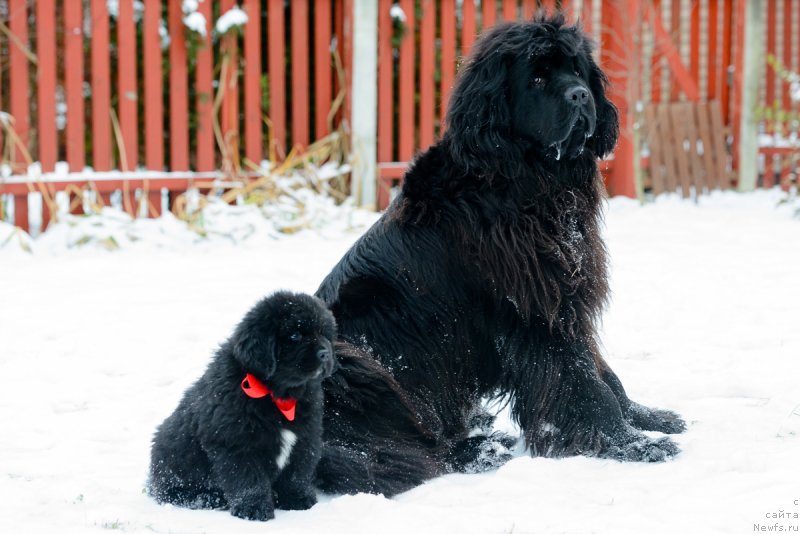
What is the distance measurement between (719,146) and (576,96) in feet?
25.1

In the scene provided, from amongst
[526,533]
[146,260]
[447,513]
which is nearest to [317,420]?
[447,513]

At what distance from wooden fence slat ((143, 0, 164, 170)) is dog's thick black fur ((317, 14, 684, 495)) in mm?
4602

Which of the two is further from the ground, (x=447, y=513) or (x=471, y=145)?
(x=471, y=145)

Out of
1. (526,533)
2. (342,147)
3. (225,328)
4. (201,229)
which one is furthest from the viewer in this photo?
(342,147)

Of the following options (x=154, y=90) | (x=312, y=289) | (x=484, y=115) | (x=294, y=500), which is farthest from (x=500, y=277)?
(x=154, y=90)

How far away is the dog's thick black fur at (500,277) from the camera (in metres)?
3.59

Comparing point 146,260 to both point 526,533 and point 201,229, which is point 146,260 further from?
point 526,533

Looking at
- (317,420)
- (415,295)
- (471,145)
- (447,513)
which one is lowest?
(447,513)

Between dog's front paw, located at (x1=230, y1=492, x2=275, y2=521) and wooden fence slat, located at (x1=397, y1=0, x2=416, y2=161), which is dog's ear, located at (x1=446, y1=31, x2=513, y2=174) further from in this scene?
wooden fence slat, located at (x1=397, y1=0, x2=416, y2=161)

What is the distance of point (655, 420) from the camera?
3852 mm

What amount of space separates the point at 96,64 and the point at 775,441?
5.88 meters

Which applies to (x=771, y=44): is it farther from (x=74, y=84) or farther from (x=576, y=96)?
(x=576, y=96)

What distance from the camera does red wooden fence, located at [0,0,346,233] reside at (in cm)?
744

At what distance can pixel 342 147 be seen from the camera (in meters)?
8.65
